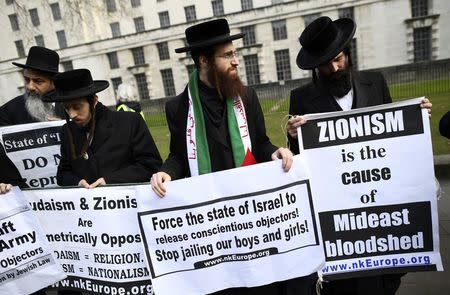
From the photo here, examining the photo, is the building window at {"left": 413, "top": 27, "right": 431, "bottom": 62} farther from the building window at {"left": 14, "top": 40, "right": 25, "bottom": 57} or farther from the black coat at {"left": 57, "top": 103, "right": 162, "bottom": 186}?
the building window at {"left": 14, "top": 40, "right": 25, "bottom": 57}

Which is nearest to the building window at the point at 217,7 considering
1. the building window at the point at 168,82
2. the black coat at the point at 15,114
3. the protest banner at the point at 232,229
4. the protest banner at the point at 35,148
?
the building window at the point at 168,82

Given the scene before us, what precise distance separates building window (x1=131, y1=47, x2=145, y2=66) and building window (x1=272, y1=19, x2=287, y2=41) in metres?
16.9

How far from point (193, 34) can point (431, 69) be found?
2455cm

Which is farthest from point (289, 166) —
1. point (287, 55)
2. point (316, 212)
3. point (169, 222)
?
point (287, 55)

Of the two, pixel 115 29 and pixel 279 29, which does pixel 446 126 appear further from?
pixel 115 29

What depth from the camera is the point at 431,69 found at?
23062mm

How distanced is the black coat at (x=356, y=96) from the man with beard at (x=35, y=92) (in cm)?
238

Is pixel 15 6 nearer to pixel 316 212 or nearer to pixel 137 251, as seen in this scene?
pixel 137 251

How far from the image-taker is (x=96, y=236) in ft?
8.76

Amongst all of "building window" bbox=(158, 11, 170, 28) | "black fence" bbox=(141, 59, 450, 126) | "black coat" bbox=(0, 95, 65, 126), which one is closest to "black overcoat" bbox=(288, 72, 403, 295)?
"black coat" bbox=(0, 95, 65, 126)

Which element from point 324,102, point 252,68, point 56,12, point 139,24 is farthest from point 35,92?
point 56,12

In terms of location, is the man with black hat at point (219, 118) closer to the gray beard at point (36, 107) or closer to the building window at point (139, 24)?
the gray beard at point (36, 107)

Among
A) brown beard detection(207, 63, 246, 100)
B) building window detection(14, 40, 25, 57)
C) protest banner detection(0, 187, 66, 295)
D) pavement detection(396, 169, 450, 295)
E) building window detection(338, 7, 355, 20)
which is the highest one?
building window detection(14, 40, 25, 57)

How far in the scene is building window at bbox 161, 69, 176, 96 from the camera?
4788 cm
